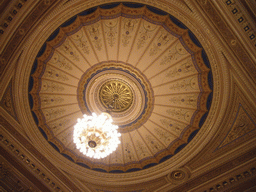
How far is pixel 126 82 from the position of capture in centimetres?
686

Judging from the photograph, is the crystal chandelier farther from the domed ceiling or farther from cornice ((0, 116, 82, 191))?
cornice ((0, 116, 82, 191))

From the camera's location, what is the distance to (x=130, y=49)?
6137 millimetres

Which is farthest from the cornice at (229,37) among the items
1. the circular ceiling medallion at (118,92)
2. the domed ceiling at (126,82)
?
the circular ceiling medallion at (118,92)

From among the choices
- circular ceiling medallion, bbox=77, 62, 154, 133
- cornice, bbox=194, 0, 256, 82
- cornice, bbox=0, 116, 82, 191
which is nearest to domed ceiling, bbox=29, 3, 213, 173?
circular ceiling medallion, bbox=77, 62, 154, 133

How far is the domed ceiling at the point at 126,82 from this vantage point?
5688 mm

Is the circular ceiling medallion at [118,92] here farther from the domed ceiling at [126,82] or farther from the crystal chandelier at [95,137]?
the crystal chandelier at [95,137]

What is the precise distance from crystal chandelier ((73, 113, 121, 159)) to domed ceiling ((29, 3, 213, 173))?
143 centimetres

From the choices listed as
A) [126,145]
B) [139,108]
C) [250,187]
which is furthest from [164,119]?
[250,187]

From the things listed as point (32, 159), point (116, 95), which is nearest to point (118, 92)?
point (116, 95)

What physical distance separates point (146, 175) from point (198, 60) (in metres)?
4.01

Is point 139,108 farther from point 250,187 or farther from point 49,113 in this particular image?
point 250,187

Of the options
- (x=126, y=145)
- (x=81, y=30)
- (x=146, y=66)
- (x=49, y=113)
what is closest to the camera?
(x=81, y=30)

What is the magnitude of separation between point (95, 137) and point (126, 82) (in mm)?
2172

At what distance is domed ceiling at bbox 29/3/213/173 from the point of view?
18.7ft
